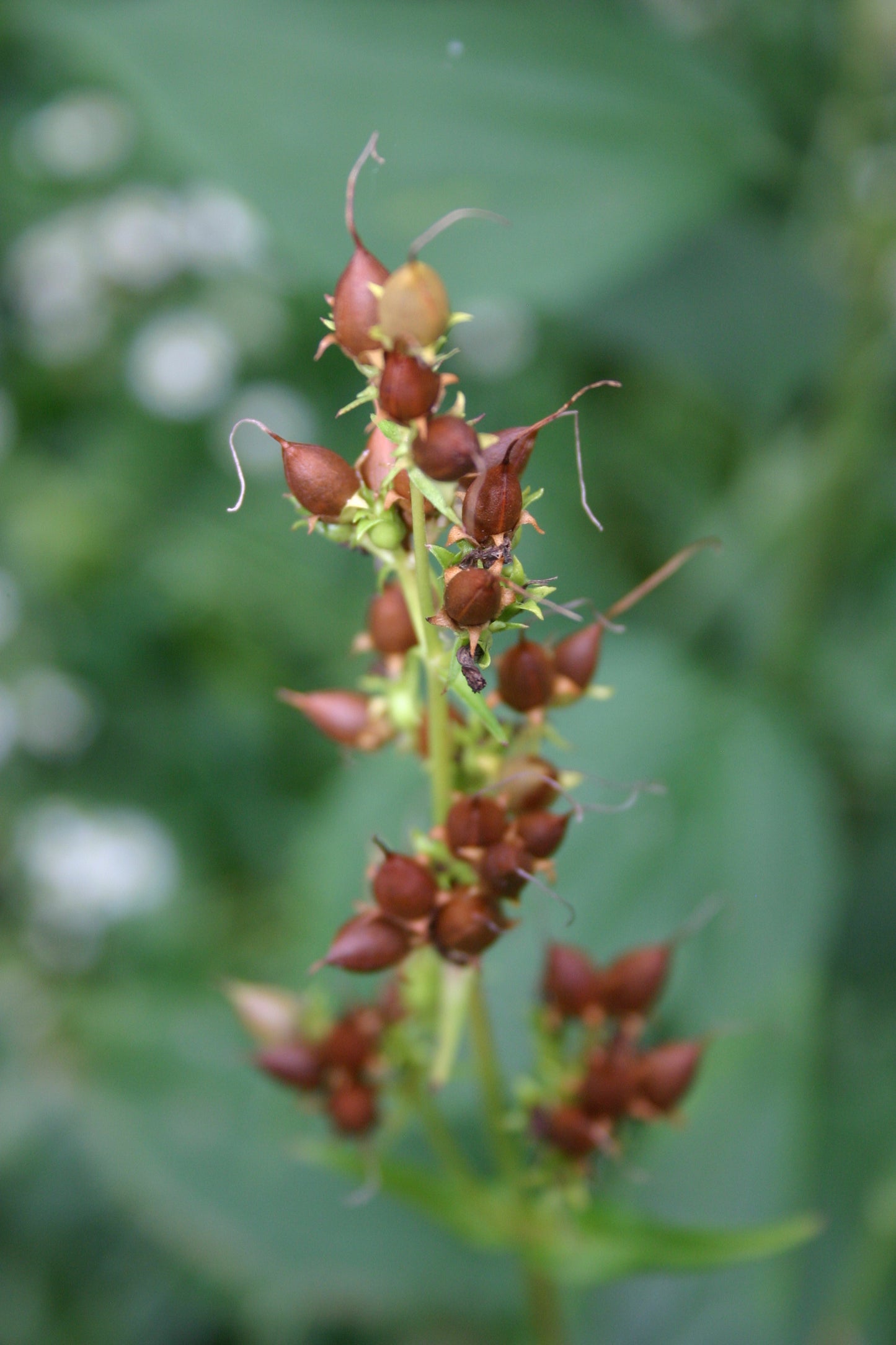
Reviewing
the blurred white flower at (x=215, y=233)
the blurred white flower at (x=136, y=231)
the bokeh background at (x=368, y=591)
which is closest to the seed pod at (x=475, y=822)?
the bokeh background at (x=368, y=591)

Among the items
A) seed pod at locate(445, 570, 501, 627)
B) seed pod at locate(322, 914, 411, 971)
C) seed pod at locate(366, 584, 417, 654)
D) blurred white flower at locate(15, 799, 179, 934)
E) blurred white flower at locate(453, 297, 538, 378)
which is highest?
seed pod at locate(445, 570, 501, 627)

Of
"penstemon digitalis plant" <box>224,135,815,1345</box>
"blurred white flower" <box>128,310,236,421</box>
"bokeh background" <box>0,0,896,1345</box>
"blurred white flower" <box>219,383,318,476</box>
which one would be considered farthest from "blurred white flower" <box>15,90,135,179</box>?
"penstemon digitalis plant" <box>224,135,815,1345</box>

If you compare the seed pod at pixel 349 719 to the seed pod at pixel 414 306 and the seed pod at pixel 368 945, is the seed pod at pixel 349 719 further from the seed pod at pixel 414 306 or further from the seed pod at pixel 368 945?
the seed pod at pixel 414 306

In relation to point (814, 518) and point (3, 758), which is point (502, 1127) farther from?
point (3, 758)

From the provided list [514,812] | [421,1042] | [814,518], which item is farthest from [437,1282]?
[814,518]

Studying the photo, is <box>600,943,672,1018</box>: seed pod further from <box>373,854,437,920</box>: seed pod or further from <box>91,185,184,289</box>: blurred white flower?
<box>91,185,184,289</box>: blurred white flower

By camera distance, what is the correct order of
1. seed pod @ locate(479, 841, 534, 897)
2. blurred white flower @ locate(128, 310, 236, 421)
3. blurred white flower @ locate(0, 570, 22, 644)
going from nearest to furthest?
seed pod @ locate(479, 841, 534, 897) < blurred white flower @ locate(0, 570, 22, 644) < blurred white flower @ locate(128, 310, 236, 421)

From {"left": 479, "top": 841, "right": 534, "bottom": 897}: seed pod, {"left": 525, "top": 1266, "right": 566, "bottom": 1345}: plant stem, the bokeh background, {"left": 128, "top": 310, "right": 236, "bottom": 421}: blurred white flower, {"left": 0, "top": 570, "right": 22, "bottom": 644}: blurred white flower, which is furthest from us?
{"left": 128, "top": 310, "right": 236, "bottom": 421}: blurred white flower
